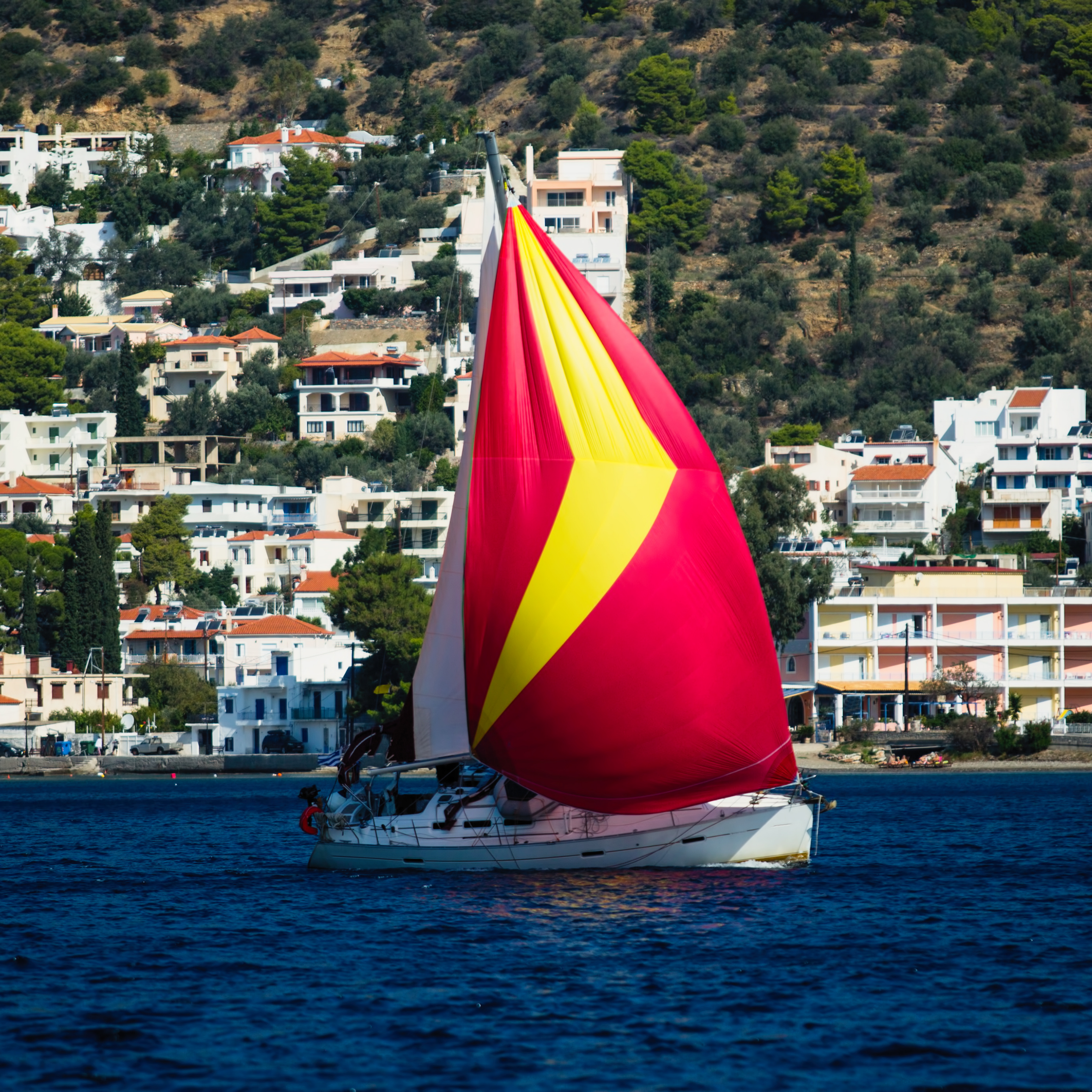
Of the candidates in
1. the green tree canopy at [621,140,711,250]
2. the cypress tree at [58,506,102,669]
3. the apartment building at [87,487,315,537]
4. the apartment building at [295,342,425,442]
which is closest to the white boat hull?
the cypress tree at [58,506,102,669]

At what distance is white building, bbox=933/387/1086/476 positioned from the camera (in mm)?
120438

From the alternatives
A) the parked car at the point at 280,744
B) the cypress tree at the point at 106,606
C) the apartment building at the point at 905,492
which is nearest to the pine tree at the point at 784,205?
the apartment building at the point at 905,492

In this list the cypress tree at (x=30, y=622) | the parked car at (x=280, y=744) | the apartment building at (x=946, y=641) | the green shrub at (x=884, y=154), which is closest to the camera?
the apartment building at (x=946, y=641)

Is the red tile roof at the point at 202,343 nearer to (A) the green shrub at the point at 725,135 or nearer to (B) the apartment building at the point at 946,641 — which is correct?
(A) the green shrub at the point at 725,135

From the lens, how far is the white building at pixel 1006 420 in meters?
120

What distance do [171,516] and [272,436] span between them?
23.6 meters

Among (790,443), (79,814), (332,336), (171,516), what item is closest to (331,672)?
(171,516)

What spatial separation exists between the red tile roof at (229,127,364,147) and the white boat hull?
490 feet

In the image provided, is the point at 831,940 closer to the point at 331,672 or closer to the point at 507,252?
the point at 507,252

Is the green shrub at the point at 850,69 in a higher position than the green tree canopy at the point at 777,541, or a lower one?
higher

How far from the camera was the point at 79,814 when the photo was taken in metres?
69.4

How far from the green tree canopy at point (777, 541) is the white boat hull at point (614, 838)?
138 feet

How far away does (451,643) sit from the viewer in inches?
1544

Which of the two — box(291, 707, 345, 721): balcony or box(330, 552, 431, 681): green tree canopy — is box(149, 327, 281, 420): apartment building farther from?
box(330, 552, 431, 681): green tree canopy
